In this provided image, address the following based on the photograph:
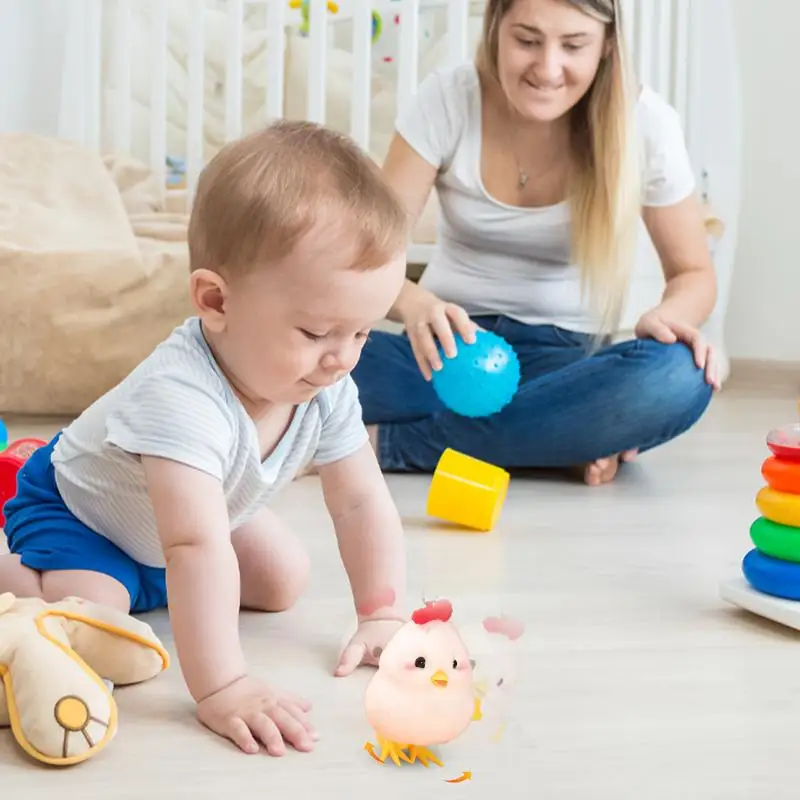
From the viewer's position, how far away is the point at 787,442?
970mm

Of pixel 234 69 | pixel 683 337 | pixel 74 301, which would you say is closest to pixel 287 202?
pixel 683 337

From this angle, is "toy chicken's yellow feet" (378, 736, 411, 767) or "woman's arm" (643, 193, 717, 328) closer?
"toy chicken's yellow feet" (378, 736, 411, 767)

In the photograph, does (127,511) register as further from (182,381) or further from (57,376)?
(57,376)

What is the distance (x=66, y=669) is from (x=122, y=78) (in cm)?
191

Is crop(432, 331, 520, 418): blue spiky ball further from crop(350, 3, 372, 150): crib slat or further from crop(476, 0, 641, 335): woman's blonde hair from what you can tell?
crop(350, 3, 372, 150): crib slat

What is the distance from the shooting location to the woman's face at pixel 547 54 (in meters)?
1.44

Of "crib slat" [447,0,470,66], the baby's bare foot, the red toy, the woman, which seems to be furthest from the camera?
"crib slat" [447,0,470,66]

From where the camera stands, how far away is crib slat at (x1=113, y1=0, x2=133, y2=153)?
2440mm

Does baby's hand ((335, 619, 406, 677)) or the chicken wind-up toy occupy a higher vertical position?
the chicken wind-up toy

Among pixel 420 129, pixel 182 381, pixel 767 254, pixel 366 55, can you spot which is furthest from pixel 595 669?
pixel 767 254

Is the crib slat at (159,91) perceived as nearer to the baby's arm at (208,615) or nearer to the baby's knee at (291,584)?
the baby's knee at (291,584)

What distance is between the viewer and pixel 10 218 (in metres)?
2.00

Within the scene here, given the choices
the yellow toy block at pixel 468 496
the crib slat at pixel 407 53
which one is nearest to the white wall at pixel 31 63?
the crib slat at pixel 407 53

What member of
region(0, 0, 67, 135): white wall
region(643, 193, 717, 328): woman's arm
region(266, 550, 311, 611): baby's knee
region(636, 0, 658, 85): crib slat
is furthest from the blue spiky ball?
region(0, 0, 67, 135): white wall
